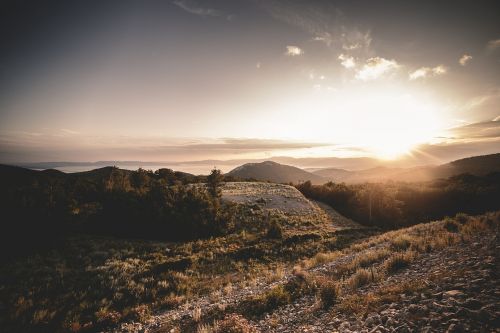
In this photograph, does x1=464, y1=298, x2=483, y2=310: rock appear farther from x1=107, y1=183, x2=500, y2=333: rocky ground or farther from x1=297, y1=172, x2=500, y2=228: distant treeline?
x1=297, y1=172, x2=500, y2=228: distant treeline

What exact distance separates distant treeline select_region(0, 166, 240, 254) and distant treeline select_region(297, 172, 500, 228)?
27.0m

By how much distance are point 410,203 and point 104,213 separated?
49886 mm

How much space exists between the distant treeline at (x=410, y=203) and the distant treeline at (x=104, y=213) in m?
27.0

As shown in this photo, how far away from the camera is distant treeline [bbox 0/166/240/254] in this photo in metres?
18.8

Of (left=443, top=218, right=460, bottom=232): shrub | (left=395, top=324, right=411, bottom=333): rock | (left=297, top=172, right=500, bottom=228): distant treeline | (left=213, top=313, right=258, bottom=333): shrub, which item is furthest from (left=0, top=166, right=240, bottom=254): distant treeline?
(left=297, top=172, right=500, bottom=228): distant treeline

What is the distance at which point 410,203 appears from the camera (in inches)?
1763

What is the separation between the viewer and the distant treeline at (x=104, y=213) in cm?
1885

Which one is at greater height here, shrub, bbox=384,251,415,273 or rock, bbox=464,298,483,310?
rock, bbox=464,298,483,310

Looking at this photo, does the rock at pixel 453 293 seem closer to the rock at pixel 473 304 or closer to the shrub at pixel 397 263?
the rock at pixel 473 304

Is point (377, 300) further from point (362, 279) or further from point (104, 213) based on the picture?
point (104, 213)

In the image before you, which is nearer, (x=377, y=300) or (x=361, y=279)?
(x=377, y=300)

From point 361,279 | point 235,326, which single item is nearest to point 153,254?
point 235,326

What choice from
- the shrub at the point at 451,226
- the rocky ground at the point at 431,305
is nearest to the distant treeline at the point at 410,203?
the shrub at the point at 451,226

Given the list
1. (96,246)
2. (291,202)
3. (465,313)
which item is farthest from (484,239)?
(291,202)
